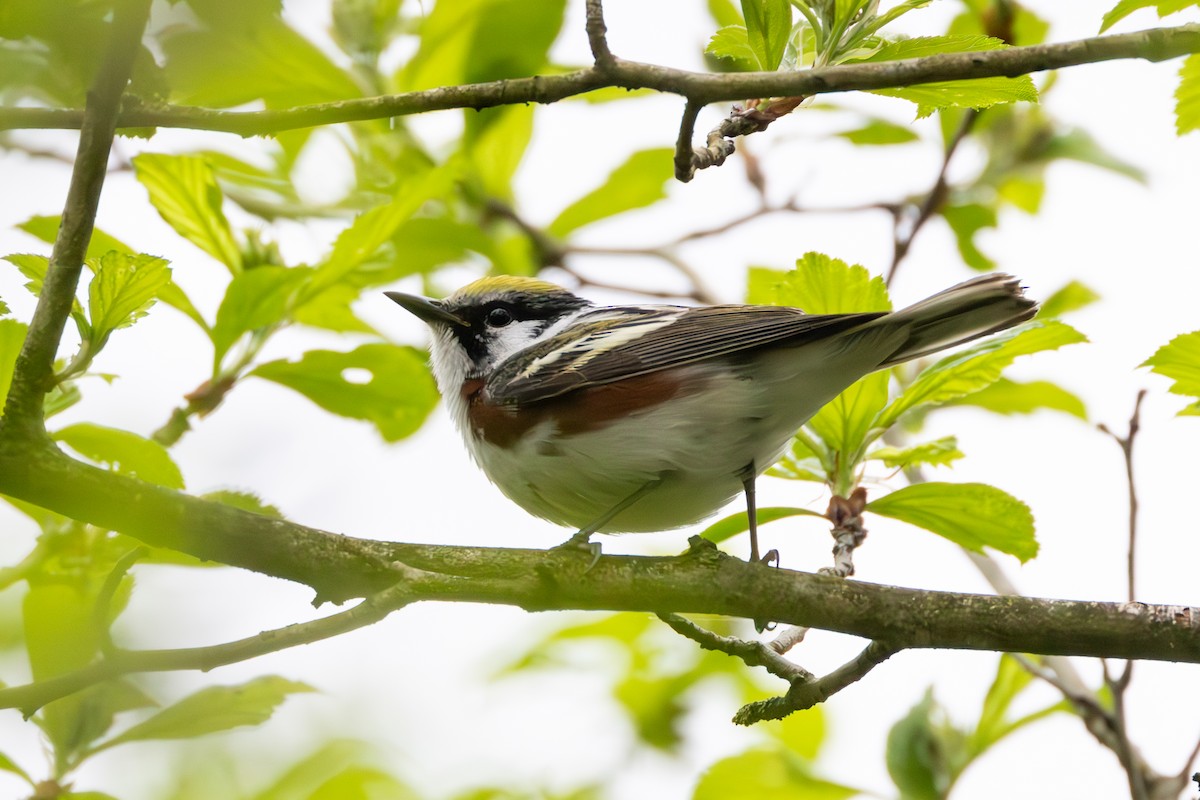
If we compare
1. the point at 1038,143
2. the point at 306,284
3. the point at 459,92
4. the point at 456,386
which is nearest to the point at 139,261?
the point at 459,92

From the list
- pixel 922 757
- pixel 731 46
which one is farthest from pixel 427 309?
pixel 922 757

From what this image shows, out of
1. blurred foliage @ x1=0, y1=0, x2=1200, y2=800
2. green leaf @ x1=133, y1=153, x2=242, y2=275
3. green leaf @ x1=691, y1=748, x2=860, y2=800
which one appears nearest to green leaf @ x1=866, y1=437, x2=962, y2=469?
blurred foliage @ x1=0, y1=0, x2=1200, y2=800

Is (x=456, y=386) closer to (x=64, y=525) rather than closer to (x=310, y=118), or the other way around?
(x=64, y=525)

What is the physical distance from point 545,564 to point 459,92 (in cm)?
110

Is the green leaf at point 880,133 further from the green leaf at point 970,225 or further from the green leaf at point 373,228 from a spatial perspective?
the green leaf at point 373,228

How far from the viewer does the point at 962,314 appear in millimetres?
3664

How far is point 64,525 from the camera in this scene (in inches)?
123

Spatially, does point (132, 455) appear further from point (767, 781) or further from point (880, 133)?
point (880, 133)

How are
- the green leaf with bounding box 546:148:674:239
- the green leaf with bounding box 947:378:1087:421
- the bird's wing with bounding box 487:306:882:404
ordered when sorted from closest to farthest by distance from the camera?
1. the bird's wing with bounding box 487:306:882:404
2. the green leaf with bounding box 947:378:1087:421
3. the green leaf with bounding box 546:148:674:239

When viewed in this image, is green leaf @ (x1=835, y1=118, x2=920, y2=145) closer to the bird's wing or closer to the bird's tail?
the bird's wing

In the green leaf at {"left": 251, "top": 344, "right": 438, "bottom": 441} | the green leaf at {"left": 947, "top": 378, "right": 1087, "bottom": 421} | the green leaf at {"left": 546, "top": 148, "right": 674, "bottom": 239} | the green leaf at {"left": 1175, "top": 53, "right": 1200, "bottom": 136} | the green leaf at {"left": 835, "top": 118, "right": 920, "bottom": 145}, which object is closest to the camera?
the green leaf at {"left": 1175, "top": 53, "right": 1200, "bottom": 136}

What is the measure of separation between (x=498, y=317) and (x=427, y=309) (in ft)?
0.98

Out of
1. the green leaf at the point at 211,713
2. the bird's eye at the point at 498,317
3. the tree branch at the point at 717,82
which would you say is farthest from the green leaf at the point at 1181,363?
the bird's eye at the point at 498,317

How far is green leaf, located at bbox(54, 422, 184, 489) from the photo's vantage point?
2994mm
